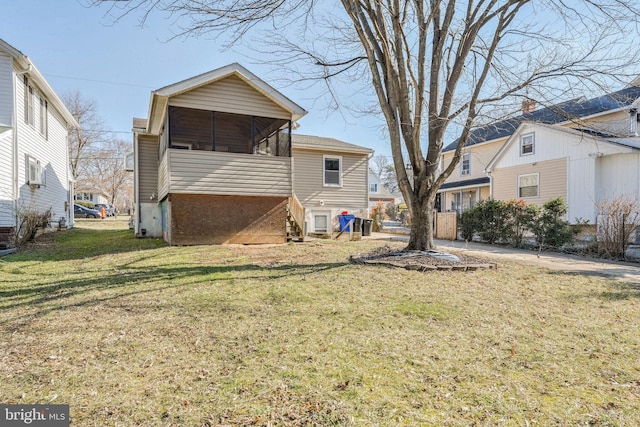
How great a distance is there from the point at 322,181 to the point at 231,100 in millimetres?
6499

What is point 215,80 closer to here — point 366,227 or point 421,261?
point 421,261

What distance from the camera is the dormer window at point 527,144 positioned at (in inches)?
690

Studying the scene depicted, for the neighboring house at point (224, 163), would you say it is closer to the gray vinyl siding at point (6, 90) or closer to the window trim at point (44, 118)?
the window trim at point (44, 118)

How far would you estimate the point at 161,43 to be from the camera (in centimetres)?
735

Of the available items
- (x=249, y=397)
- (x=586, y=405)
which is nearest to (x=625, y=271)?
(x=586, y=405)

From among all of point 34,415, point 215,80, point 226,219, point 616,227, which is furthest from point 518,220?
point 34,415

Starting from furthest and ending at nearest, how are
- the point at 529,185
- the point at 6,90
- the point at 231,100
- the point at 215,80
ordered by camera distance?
the point at 529,185 → the point at 231,100 → the point at 6,90 → the point at 215,80

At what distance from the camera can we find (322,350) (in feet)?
10.2

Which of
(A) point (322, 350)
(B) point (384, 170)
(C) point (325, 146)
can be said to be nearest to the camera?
(A) point (322, 350)

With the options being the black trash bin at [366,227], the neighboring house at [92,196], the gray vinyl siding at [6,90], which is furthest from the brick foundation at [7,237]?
the neighboring house at [92,196]

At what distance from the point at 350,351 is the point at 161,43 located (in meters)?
7.41

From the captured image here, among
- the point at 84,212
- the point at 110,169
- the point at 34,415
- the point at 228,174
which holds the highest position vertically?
the point at 110,169

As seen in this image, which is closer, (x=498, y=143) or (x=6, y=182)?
(x=6, y=182)

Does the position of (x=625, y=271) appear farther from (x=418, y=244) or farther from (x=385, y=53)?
(x=385, y=53)
